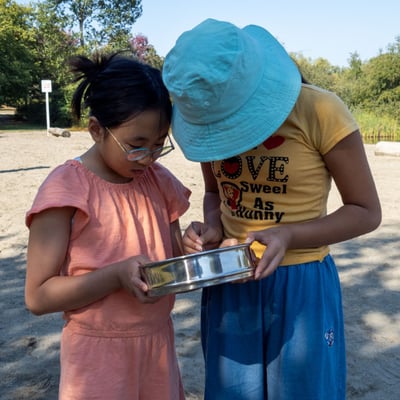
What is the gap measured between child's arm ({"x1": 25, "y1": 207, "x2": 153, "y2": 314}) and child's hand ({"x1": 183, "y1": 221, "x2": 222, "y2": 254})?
0.22 meters

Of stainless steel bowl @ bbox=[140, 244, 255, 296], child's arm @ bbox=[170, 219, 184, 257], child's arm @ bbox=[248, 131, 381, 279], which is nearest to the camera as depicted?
stainless steel bowl @ bbox=[140, 244, 255, 296]

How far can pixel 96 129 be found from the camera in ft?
4.90

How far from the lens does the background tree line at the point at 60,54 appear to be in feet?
89.6

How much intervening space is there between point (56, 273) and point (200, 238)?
1.34ft

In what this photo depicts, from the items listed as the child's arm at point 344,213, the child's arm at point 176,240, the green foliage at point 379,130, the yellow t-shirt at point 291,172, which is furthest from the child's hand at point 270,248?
the green foliage at point 379,130

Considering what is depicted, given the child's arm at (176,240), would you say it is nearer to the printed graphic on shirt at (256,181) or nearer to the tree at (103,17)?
the printed graphic on shirt at (256,181)

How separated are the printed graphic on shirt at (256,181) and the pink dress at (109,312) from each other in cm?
25

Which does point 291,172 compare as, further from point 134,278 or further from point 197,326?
point 197,326

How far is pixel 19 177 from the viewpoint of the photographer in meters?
8.86

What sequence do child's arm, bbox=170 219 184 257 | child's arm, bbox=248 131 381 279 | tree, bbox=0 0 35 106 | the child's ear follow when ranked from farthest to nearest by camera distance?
tree, bbox=0 0 35 106
child's arm, bbox=170 219 184 257
the child's ear
child's arm, bbox=248 131 381 279

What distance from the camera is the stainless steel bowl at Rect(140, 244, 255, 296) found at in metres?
1.20

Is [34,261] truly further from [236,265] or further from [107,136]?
[236,265]

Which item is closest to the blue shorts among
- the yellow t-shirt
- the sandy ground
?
the yellow t-shirt

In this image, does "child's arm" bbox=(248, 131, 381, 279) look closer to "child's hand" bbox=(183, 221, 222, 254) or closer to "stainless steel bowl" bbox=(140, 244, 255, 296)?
"stainless steel bowl" bbox=(140, 244, 255, 296)
